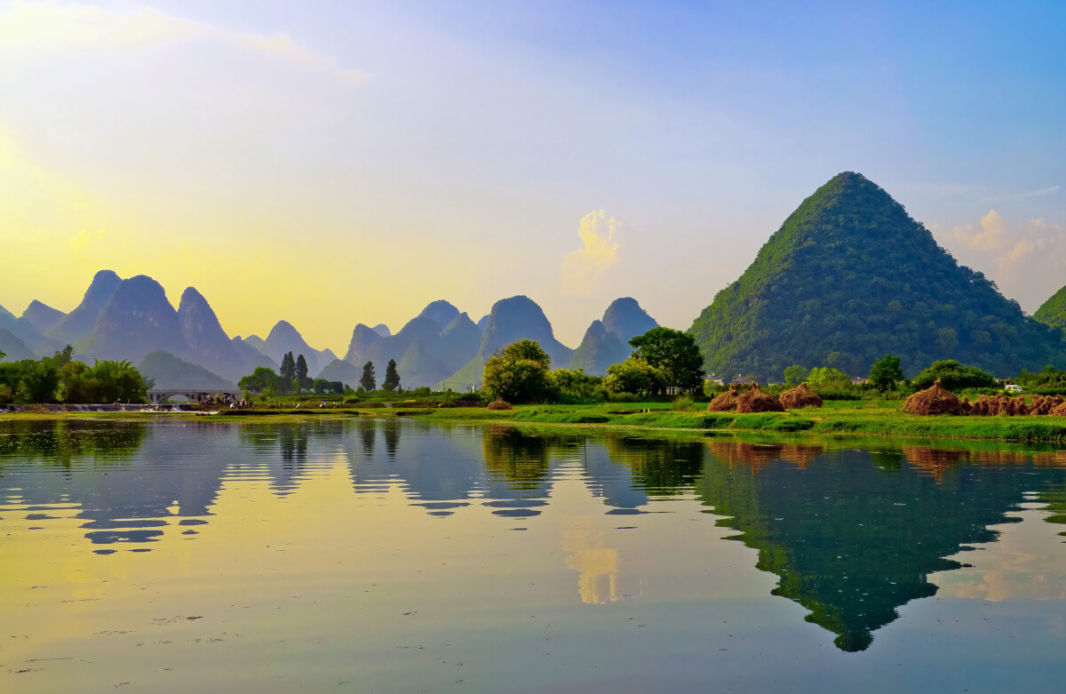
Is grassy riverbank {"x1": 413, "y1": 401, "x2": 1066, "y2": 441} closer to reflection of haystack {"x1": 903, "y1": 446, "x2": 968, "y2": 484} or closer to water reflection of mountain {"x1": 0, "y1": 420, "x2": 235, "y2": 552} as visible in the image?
reflection of haystack {"x1": 903, "y1": 446, "x2": 968, "y2": 484}

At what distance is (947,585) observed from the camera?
11.6 m

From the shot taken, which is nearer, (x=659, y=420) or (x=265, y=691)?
(x=265, y=691)

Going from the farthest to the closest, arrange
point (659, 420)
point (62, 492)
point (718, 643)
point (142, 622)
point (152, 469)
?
1. point (659, 420)
2. point (152, 469)
3. point (62, 492)
4. point (142, 622)
5. point (718, 643)

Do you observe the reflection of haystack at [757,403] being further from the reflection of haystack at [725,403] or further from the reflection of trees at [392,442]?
the reflection of trees at [392,442]

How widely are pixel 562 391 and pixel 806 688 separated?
9303 cm

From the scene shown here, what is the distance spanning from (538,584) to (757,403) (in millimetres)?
50521

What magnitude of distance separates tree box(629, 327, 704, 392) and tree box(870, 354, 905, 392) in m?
25.4

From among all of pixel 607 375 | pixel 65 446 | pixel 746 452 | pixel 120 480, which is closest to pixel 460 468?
pixel 120 480

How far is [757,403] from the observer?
2338 inches

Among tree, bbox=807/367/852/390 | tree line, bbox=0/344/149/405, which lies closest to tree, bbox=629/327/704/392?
tree, bbox=807/367/852/390

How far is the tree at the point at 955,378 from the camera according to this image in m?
71.5

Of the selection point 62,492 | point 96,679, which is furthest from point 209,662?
point 62,492

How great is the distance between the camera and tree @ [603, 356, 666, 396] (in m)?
97.3

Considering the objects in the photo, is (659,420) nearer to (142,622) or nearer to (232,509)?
(232,509)
